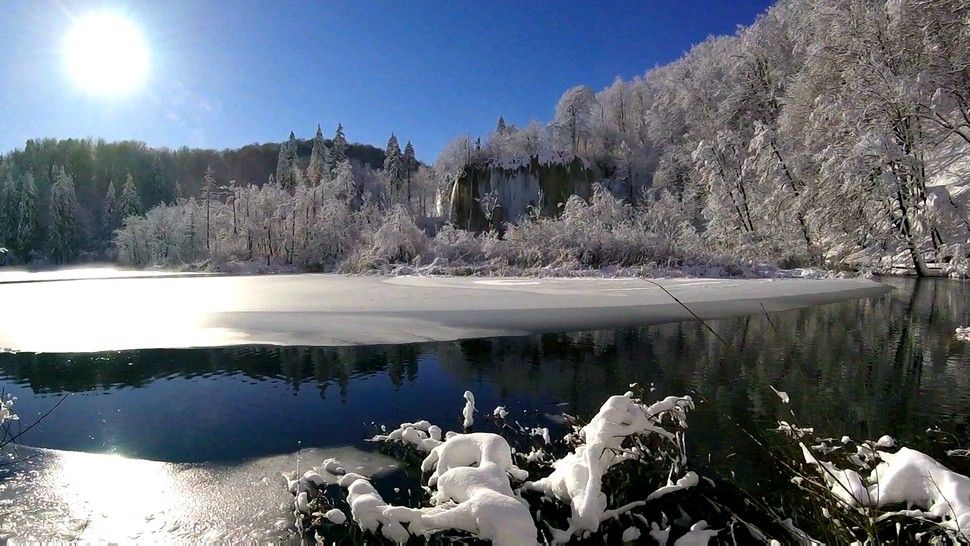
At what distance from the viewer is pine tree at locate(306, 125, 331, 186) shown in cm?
5881

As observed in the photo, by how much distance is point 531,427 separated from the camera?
16.2 feet

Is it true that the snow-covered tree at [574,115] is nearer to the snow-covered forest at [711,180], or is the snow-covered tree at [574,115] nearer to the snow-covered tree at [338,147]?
the snow-covered forest at [711,180]

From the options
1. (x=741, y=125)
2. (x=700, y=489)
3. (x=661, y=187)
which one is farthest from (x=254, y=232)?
(x=700, y=489)

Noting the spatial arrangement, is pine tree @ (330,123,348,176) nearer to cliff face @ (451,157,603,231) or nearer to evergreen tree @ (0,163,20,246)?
cliff face @ (451,157,603,231)

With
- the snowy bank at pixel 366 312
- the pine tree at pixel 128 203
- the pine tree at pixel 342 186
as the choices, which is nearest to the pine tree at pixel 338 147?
the pine tree at pixel 342 186

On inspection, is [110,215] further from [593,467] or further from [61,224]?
[593,467]

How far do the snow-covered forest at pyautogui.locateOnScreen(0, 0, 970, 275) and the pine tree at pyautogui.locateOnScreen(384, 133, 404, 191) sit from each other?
0.25 metres

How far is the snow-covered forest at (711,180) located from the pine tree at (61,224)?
0.52ft

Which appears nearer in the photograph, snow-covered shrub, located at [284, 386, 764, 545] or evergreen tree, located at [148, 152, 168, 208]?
snow-covered shrub, located at [284, 386, 764, 545]

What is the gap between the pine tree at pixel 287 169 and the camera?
5953 centimetres

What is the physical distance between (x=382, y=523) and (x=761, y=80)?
112 ft

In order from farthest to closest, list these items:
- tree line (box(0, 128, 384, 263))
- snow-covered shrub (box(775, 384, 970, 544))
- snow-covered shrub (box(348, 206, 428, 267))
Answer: tree line (box(0, 128, 384, 263))
snow-covered shrub (box(348, 206, 428, 267))
snow-covered shrub (box(775, 384, 970, 544))

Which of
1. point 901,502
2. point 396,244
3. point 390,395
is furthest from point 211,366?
point 396,244

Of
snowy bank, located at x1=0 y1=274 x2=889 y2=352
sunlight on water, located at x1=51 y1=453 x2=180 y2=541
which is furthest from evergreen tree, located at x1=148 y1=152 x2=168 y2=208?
sunlight on water, located at x1=51 y1=453 x2=180 y2=541
